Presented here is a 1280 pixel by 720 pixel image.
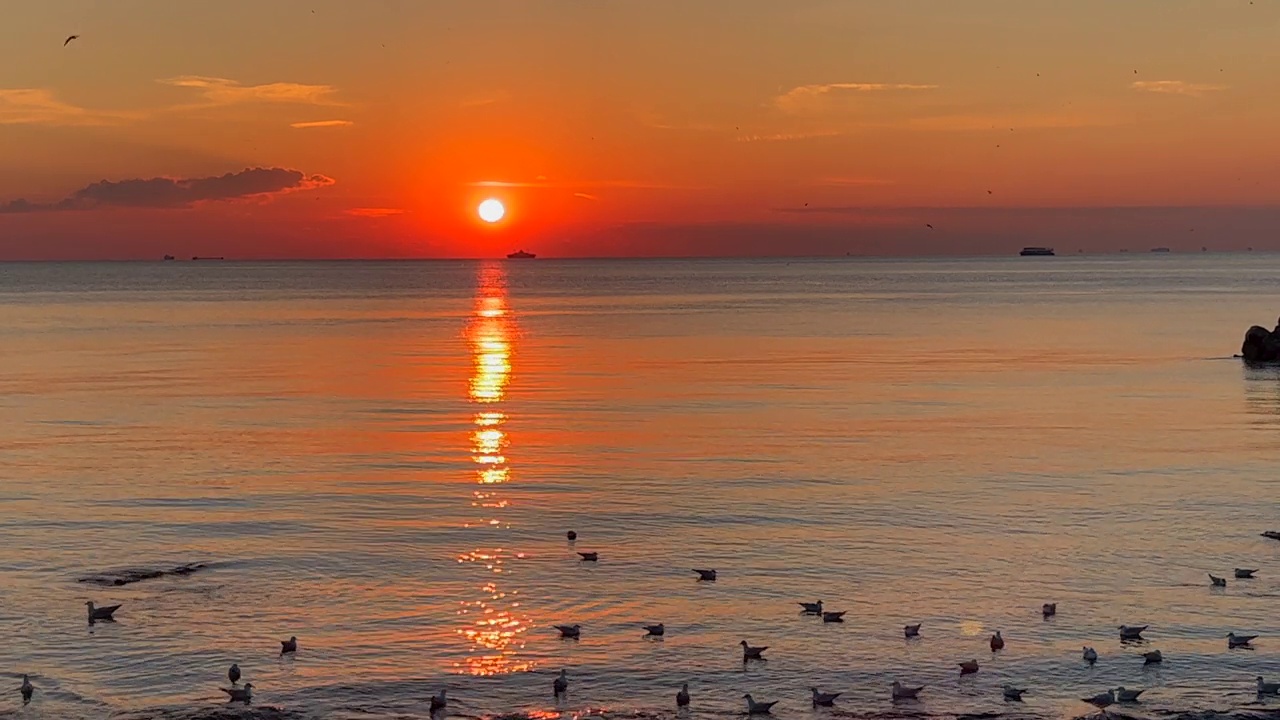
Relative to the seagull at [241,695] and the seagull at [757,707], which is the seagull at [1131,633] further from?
the seagull at [241,695]

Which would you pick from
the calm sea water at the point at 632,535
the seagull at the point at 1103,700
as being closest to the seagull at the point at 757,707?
the calm sea water at the point at 632,535

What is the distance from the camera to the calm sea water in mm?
22500

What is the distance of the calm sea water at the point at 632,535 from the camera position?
22.5 meters

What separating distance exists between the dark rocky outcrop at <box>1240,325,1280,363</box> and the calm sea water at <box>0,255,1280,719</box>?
329cm

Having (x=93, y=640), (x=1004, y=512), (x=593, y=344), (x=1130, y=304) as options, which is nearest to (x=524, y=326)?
(x=593, y=344)

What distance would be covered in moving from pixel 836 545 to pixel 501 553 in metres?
7.21

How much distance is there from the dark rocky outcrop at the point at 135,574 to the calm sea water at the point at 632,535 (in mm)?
404

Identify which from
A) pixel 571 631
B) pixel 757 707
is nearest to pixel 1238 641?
pixel 757 707

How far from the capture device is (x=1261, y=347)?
7594 centimetres

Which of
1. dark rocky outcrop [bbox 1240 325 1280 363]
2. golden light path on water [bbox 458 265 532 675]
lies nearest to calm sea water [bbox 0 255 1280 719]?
golden light path on water [bbox 458 265 532 675]

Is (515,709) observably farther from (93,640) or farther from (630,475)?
(630,475)

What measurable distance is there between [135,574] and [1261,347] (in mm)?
63844

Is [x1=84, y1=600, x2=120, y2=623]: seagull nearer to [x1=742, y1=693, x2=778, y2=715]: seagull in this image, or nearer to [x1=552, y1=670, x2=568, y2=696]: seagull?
[x1=552, y1=670, x2=568, y2=696]: seagull

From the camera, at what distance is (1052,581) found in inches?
1100
